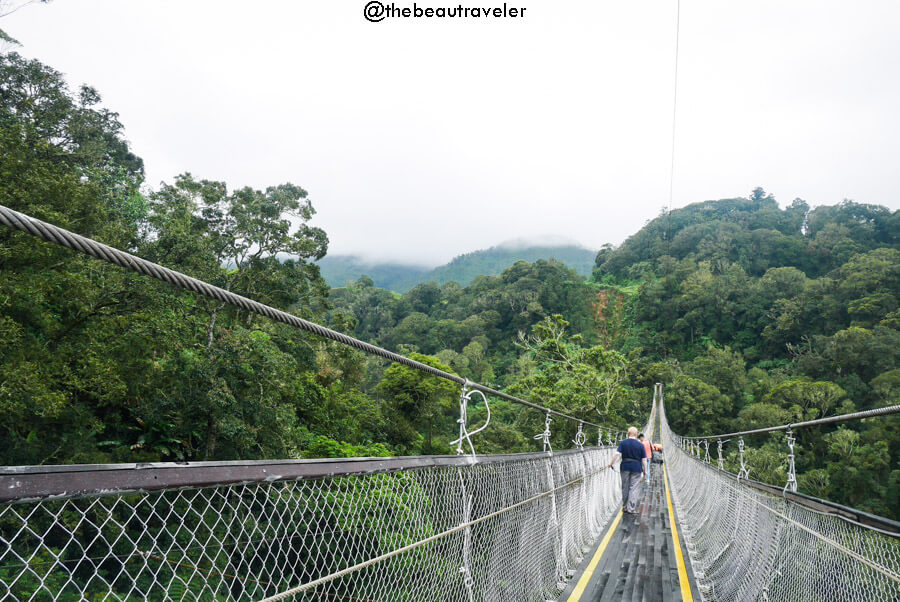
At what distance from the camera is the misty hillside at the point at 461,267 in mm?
143250

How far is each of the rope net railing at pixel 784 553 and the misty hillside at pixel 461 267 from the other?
12612cm

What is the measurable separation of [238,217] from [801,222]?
286ft

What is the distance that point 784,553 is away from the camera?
244 centimetres

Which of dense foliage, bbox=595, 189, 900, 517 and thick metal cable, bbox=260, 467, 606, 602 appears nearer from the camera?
thick metal cable, bbox=260, 467, 606, 602

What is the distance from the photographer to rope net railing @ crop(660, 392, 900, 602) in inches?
69.7

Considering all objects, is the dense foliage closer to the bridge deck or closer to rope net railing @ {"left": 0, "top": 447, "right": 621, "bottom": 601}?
the bridge deck

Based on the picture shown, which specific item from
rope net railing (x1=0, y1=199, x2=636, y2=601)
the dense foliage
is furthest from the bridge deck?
the dense foliage

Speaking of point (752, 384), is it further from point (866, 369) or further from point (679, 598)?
point (679, 598)

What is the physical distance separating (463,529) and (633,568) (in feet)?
9.00

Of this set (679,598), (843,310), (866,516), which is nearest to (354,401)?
(679,598)

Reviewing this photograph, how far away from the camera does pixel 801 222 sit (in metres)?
78.0

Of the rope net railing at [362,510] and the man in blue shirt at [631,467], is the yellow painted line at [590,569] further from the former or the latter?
the man in blue shirt at [631,467]

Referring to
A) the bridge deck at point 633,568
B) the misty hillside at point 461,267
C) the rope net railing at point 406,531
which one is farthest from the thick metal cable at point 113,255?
the misty hillside at point 461,267

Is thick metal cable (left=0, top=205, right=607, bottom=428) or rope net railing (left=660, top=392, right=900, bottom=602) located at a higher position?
thick metal cable (left=0, top=205, right=607, bottom=428)
